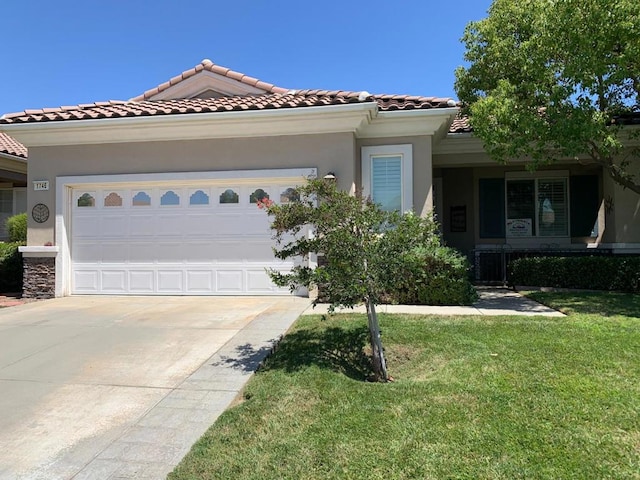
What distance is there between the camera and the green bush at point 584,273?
29.2 feet

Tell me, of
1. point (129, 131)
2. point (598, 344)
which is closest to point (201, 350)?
point (598, 344)

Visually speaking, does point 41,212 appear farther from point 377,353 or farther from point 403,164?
point 377,353

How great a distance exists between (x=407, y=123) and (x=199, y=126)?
4441mm

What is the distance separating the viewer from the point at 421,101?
9359mm

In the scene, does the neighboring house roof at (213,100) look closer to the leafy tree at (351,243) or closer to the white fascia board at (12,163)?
the leafy tree at (351,243)

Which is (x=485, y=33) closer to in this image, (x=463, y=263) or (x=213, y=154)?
(x=463, y=263)

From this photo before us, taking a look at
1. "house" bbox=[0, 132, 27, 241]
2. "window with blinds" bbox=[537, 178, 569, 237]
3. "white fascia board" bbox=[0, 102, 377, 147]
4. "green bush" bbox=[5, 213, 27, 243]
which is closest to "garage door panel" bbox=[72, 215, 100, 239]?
"white fascia board" bbox=[0, 102, 377, 147]

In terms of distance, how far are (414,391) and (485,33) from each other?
26.4 ft

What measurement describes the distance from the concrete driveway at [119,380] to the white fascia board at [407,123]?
4.09m

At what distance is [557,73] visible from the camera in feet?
25.8

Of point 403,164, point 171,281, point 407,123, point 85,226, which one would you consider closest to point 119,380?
point 171,281

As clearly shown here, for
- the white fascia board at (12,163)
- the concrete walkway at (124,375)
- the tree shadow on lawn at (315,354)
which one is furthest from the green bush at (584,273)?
the white fascia board at (12,163)

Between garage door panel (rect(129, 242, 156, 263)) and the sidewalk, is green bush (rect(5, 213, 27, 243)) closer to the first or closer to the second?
garage door panel (rect(129, 242, 156, 263))

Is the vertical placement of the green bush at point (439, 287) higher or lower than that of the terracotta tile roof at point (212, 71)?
lower
